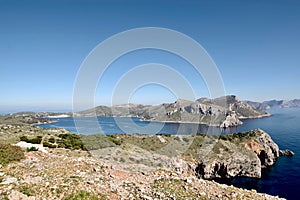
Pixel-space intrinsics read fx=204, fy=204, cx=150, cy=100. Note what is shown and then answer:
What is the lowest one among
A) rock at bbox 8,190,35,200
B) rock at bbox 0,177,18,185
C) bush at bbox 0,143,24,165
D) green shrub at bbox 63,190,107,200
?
green shrub at bbox 63,190,107,200

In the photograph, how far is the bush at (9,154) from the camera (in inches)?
600

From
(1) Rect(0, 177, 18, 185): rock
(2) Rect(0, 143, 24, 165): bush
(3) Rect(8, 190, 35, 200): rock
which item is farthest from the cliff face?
(3) Rect(8, 190, 35, 200): rock

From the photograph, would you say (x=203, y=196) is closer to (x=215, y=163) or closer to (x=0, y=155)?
(x=0, y=155)

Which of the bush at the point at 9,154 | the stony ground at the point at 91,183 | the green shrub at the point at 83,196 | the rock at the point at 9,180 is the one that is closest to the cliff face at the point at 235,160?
the stony ground at the point at 91,183

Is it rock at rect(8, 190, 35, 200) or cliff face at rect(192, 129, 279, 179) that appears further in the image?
cliff face at rect(192, 129, 279, 179)

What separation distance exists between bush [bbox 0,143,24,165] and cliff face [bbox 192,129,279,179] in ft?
151

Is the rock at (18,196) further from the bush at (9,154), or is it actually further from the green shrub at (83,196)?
the bush at (9,154)

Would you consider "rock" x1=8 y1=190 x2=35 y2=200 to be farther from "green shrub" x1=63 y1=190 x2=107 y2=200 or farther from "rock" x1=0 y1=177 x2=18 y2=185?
"green shrub" x1=63 y1=190 x2=107 y2=200

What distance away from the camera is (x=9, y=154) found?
16.1 meters

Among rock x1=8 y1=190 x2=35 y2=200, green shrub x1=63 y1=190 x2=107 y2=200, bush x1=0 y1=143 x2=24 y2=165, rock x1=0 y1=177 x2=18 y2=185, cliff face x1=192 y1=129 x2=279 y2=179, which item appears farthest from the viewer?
cliff face x1=192 y1=129 x2=279 y2=179

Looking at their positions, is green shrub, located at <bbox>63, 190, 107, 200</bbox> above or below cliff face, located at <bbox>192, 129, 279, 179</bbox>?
above

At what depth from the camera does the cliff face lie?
193 feet

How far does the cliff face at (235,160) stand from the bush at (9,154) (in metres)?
46.0

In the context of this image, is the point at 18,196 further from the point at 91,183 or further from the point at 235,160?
Result: the point at 235,160
